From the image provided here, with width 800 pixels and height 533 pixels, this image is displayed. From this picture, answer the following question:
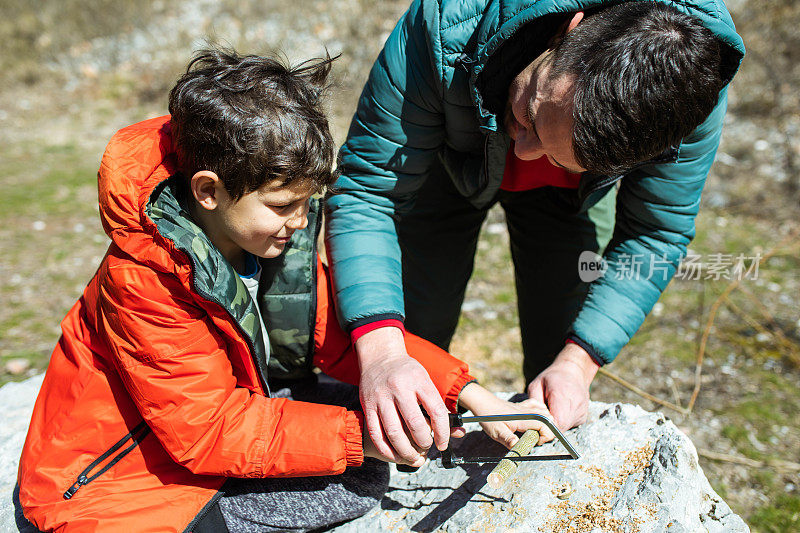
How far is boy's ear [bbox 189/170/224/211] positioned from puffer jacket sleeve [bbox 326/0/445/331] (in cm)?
40

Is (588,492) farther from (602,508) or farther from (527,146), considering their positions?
(527,146)

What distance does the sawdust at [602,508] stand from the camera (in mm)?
1671

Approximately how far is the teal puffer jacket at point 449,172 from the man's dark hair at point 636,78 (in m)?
0.26

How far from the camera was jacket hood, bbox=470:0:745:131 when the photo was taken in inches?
57.2

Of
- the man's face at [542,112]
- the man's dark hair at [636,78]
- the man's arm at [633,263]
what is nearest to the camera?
the man's dark hair at [636,78]

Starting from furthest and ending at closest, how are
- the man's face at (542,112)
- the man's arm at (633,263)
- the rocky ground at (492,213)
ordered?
the rocky ground at (492,213) < the man's arm at (633,263) < the man's face at (542,112)

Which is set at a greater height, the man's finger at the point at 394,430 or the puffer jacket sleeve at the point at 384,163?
the puffer jacket sleeve at the point at 384,163

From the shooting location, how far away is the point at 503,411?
1.77 metres

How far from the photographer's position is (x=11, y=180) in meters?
5.88

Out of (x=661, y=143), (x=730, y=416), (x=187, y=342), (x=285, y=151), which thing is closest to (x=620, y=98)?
(x=661, y=143)

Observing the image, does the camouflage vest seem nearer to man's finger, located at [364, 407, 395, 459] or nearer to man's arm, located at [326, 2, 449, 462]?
man's arm, located at [326, 2, 449, 462]

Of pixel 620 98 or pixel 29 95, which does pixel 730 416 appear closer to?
pixel 620 98

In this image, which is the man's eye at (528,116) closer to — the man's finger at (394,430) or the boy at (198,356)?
the boy at (198,356)

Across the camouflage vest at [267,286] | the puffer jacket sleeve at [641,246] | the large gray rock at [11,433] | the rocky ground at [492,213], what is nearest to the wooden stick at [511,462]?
the puffer jacket sleeve at [641,246]
